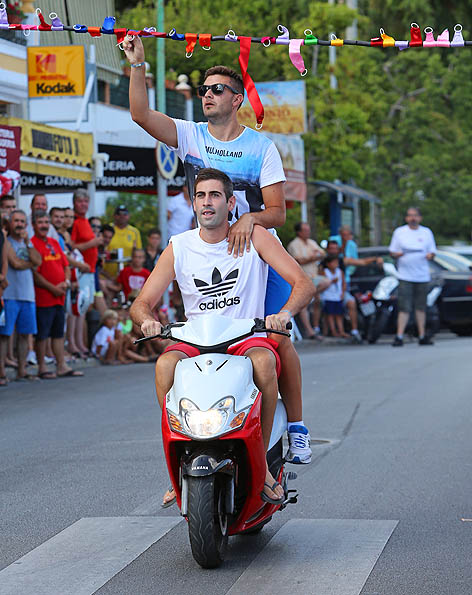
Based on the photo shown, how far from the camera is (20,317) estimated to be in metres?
14.5

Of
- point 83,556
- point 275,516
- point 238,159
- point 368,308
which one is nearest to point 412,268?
point 368,308

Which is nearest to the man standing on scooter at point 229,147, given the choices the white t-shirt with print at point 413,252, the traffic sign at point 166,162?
the white t-shirt with print at point 413,252

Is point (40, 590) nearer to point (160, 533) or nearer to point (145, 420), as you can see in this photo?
point (160, 533)

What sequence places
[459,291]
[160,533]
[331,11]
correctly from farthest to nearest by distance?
1. [331,11]
2. [459,291]
3. [160,533]

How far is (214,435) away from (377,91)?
35899mm

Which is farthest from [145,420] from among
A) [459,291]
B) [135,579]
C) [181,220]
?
[459,291]

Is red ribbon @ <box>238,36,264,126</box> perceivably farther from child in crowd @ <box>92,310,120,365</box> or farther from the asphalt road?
child in crowd @ <box>92,310,120,365</box>

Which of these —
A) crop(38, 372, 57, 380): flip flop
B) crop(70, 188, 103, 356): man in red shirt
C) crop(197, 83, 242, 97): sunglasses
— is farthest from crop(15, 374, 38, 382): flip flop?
crop(197, 83, 242, 97): sunglasses

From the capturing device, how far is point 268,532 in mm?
6527

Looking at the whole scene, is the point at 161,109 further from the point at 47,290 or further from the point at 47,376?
the point at 47,376

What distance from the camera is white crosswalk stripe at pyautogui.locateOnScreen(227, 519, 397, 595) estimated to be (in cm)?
533

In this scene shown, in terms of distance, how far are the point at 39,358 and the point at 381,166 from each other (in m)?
35.9

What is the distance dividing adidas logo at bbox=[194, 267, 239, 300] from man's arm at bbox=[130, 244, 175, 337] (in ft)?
0.50

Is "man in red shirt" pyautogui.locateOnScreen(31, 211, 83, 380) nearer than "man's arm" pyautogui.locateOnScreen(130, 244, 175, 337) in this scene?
No
